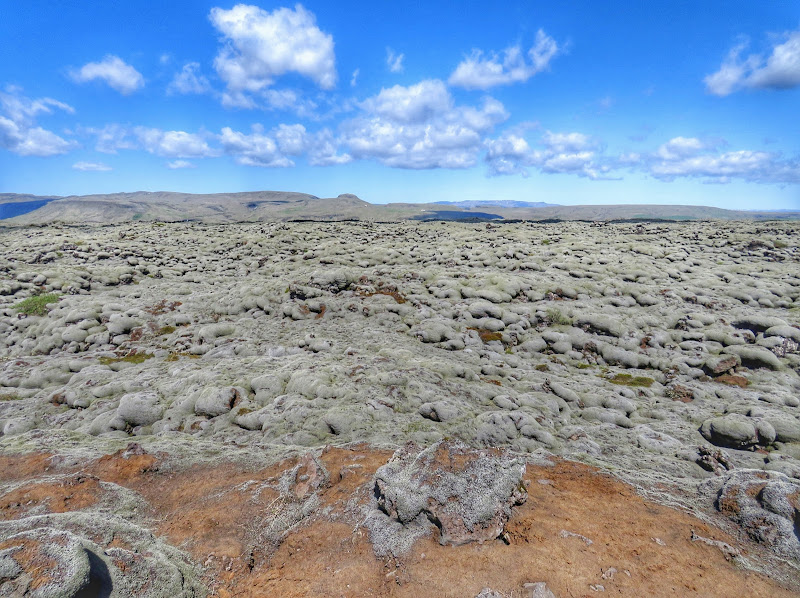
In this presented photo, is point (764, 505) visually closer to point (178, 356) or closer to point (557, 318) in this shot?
point (557, 318)

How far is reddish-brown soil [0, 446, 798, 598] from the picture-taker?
312 inches

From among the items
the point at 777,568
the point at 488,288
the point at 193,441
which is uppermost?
the point at 488,288

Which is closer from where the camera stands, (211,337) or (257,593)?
(257,593)

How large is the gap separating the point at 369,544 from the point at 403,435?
237 inches

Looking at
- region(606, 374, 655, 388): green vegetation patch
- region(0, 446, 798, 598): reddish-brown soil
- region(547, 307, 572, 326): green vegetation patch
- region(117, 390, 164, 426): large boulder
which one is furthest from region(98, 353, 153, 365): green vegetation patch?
region(606, 374, 655, 388): green vegetation patch

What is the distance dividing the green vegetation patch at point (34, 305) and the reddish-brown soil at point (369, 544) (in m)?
25.4

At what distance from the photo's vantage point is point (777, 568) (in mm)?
8422

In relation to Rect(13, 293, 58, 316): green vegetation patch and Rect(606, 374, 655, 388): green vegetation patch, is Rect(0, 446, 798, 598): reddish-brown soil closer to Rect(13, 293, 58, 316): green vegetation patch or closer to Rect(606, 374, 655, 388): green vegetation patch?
Rect(606, 374, 655, 388): green vegetation patch

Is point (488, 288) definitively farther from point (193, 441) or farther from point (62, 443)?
point (62, 443)

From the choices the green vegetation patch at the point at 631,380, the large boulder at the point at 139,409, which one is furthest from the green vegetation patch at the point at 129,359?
the green vegetation patch at the point at 631,380

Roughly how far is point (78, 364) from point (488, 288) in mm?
30618

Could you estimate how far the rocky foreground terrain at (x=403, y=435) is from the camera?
27.3ft

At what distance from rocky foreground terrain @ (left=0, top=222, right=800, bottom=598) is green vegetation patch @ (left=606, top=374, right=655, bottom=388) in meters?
0.14

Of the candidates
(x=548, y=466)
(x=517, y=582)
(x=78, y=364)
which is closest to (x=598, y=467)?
(x=548, y=466)
